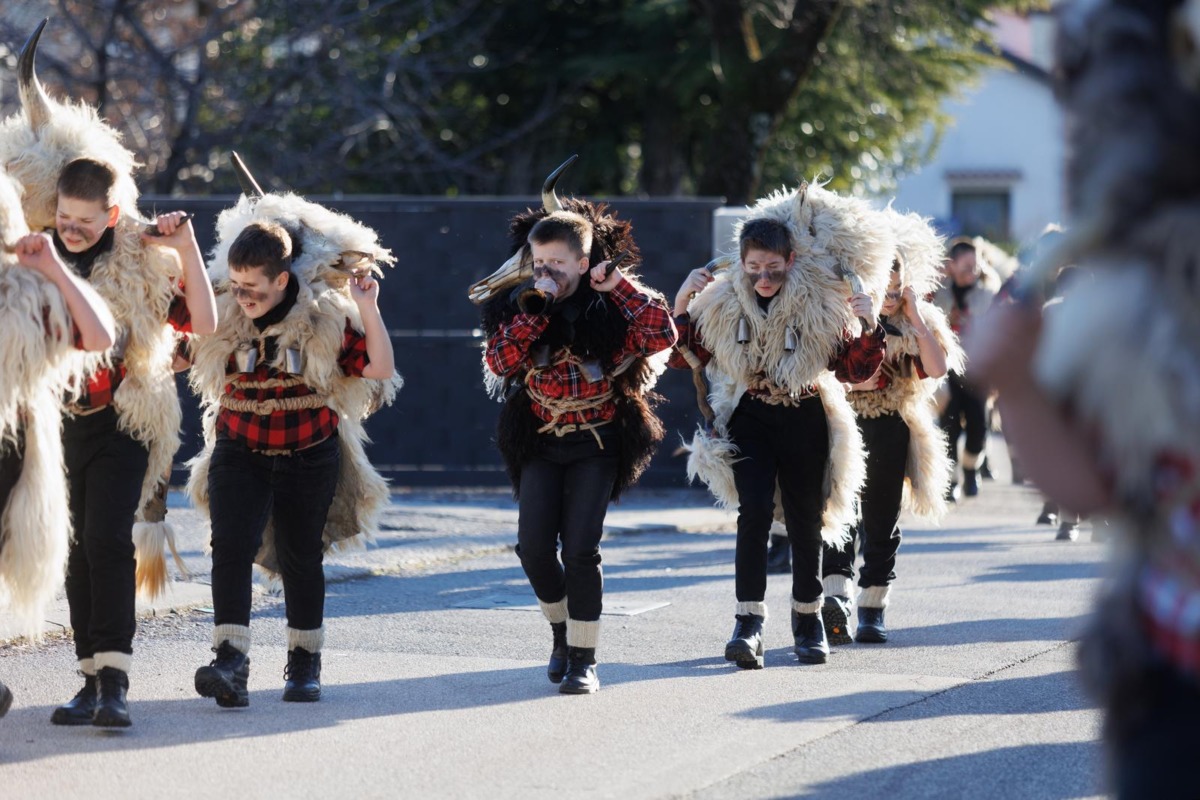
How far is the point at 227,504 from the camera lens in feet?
19.4

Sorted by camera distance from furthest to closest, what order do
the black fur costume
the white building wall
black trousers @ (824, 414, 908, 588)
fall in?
the white building wall
black trousers @ (824, 414, 908, 588)
the black fur costume

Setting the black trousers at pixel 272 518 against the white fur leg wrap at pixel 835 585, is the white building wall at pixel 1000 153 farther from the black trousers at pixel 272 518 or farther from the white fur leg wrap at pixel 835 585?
the black trousers at pixel 272 518

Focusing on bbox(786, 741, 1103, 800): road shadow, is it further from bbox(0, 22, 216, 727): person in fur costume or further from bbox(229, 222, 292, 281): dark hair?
bbox(229, 222, 292, 281): dark hair

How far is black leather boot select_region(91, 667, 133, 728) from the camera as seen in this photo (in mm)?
5395

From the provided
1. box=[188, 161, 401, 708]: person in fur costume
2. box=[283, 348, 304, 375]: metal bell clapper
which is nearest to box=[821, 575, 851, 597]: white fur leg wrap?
box=[188, 161, 401, 708]: person in fur costume

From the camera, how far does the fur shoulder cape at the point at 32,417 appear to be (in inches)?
195

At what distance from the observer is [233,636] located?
586cm

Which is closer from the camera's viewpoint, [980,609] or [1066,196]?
[1066,196]

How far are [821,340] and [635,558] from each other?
11.9ft

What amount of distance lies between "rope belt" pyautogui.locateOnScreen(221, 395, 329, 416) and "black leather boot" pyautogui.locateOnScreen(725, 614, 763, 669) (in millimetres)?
1993

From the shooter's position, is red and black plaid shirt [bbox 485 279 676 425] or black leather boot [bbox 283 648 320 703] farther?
red and black plaid shirt [bbox 485 279 676 425]

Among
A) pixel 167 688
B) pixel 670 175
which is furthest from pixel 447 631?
pixel 670 175

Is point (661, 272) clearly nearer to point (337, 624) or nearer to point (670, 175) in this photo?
point (337, 624)

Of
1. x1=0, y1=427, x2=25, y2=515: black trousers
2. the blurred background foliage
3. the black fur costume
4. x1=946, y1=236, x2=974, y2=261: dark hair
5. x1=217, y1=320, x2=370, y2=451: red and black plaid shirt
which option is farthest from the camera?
the blurred background foliage
